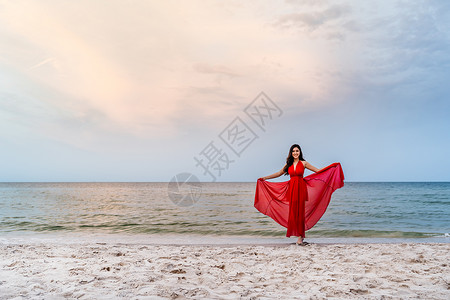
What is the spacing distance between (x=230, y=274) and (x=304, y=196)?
346 centimetres

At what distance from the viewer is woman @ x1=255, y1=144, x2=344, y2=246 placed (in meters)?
7.32

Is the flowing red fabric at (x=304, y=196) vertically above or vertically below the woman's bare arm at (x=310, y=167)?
below

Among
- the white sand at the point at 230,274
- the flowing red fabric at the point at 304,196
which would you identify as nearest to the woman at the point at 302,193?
the flowing red fabric at the point at 304,196

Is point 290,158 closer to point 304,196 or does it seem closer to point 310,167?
point 310,167

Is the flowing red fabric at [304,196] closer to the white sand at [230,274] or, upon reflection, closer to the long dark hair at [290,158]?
the long dark hair at [290,158]

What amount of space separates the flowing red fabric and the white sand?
3.16 feet

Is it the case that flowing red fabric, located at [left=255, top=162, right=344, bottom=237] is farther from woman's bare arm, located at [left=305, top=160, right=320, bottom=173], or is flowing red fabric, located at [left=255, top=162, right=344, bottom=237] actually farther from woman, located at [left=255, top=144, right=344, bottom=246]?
woman's bare arm, located at [left=305, top=160, right=320, bottom=173]

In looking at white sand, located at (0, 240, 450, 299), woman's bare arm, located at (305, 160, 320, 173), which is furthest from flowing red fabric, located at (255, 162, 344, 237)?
white sand, located at (0, 240, 450, 299)

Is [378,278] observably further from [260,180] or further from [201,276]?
[260,180]

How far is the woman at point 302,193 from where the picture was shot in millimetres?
7324

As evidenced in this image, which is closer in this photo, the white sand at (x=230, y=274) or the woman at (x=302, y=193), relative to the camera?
the white sand at (x=230, y=274)

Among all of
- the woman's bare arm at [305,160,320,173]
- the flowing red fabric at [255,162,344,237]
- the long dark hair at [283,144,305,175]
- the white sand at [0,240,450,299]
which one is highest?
the long dark hair at [283,144,305,175]

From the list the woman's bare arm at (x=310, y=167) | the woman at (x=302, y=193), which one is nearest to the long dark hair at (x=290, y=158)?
the woman at (x=302, y=193)

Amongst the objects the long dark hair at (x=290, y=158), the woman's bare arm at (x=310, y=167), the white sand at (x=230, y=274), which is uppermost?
the long dark hair at (x=290, y=158)
